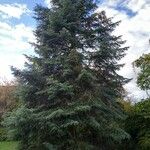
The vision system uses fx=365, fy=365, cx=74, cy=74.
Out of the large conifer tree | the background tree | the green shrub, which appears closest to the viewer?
the large conifer tree

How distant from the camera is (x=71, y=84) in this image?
54.5 feet

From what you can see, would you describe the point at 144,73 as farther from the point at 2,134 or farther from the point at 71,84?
the point at 2,134

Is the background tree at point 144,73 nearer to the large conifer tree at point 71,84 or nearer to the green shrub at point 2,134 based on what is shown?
the large conifer tree at point 71,84

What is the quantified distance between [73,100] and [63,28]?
130 inches

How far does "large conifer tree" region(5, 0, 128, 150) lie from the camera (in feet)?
52.3

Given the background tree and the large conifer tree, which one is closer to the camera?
the large conifer tree

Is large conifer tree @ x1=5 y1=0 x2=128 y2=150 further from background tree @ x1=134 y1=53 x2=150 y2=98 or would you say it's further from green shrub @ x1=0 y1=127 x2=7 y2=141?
green shrub @ x1=0 y1=127 x2=7 y2=141

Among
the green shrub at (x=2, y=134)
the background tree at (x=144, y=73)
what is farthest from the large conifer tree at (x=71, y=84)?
the green shrub at (x=2, y=134)

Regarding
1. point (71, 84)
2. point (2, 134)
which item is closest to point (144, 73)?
point (71, 84)

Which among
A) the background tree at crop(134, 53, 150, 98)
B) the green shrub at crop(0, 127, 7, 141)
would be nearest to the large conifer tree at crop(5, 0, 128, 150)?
the background tree at crop(134, 53, 150, 98)

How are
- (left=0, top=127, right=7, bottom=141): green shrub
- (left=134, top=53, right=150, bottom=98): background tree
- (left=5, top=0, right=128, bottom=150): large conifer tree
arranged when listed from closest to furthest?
(left=5, top=0, right=128, bottom=150): large conifer tree, (left=134, top=53, right=150, bottom=98): background tree, (left=0, top=127, right=7, bottom=141): green shrub

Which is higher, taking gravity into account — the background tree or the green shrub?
the background tree

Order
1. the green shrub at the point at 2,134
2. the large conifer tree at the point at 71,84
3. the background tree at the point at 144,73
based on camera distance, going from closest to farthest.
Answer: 1. the large conifer tree at the point at 71,84
2. the background tree at the point at 144,73
3. the green shrub at the point at 2,134

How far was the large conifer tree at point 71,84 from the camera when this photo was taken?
1594 centimetres
